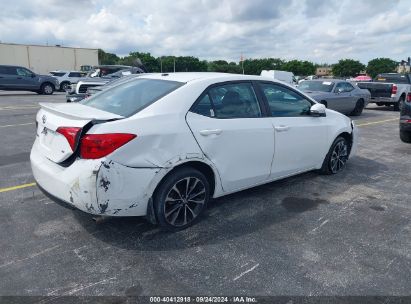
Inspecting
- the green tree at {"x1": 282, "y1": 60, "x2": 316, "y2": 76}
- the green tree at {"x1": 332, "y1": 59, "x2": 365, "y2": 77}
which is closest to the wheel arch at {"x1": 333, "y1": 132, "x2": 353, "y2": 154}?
the green tree at {"x1": 332, "y1": 59, "x2": 365, "y2": 77}

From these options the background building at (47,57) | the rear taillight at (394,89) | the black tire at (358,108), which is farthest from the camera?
the background building at (47,57)

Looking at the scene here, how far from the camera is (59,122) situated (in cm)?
324

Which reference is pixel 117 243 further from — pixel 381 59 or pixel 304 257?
pixel 381 59

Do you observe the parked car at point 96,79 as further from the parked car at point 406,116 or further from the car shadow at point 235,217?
the parked car at point 406,116

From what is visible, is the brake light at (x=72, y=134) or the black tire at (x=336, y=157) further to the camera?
the black tire at (x=336, y=157)

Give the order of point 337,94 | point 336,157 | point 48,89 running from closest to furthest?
point 336,157 → point 337,94 → point 48,89

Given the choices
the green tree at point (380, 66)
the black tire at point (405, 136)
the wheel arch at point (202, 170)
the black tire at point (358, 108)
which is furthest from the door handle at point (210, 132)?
the green tree at point (380, 66)

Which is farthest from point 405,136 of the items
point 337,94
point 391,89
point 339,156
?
point 391,89

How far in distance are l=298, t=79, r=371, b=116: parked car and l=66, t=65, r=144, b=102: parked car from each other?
7.11 metres

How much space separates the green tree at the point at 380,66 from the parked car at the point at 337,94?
85192 mm

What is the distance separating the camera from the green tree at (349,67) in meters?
96.8

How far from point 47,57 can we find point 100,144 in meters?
46.7

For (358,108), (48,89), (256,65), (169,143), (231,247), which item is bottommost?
(231,247)

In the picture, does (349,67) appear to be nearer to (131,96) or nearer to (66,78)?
(66,78)
